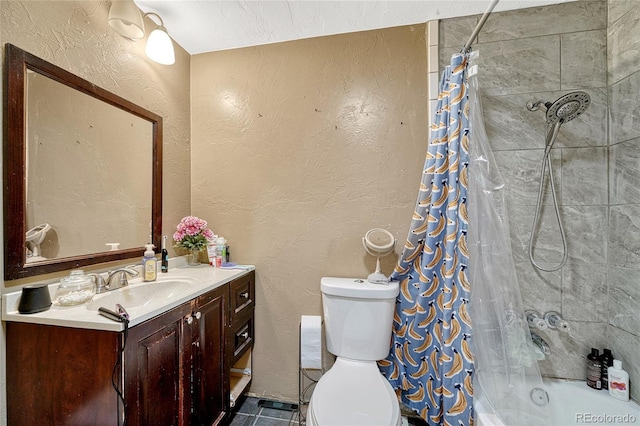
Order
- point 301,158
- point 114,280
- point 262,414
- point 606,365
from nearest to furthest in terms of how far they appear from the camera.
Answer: point 114,280 < point 606,365 < point 262,414 < point 301,158

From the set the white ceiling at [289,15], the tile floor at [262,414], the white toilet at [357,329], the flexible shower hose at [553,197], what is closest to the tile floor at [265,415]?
the tile floor at [262,414]

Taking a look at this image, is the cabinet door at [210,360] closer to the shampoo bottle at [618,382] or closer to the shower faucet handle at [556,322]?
the shower faucet handle at [556,322]

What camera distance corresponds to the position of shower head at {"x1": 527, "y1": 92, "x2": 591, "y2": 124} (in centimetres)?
127

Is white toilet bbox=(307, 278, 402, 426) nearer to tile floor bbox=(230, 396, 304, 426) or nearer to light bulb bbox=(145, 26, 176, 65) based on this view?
tile floor bbox=(230, 396, 304, 426)

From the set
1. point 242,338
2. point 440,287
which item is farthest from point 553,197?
point 242,338

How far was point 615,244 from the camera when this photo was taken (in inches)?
55.9

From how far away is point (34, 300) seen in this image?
96 cm

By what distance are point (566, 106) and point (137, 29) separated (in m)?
2.20

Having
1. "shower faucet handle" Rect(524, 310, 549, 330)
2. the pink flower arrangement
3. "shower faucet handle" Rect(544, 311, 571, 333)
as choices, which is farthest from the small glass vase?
"shower faucet handle" Rect(544, 311, 571, 333)

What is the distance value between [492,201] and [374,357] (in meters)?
1.01

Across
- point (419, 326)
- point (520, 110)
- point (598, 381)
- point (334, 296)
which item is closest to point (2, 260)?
point (334, 296)

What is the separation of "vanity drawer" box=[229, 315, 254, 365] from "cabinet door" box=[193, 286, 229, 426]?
→ 0.10 m

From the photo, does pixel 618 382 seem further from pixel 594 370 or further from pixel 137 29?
pixel 137 29

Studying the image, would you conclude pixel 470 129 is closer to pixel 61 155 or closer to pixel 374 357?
pixel 374 357
